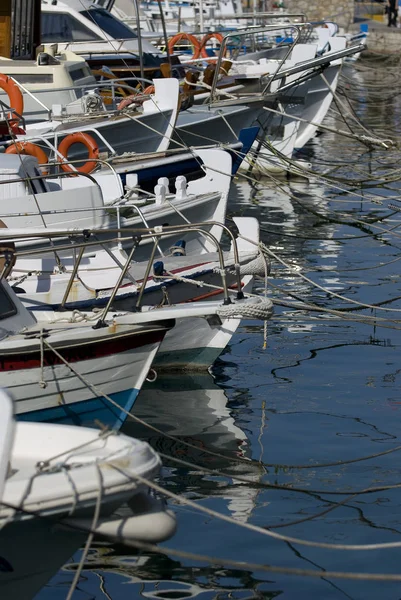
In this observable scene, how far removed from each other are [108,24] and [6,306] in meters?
15.3

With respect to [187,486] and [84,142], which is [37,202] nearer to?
[84,142]

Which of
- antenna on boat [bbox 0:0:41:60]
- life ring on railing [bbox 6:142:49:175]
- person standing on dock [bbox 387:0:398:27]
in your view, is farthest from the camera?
person standing on dock [bbox 387:0:398:27]

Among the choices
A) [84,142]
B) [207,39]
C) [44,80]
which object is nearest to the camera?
[84,142]

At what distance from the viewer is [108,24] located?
70.7ft

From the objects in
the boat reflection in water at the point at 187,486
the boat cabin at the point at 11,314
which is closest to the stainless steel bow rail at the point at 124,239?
the boat cabin at the point at 11,314

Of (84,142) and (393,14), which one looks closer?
(84,142)

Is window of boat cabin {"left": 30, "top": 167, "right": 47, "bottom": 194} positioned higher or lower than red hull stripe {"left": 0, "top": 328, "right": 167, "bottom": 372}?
higher

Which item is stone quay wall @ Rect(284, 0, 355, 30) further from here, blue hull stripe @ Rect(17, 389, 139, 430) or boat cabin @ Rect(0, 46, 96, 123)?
blue hull stripe @ Rect(17, 389, 139, 430)

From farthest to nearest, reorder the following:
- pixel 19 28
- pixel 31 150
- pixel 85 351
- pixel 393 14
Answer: pixel 393 14 → pixel 19 28 → pixel 31 150 → pixel 85 351

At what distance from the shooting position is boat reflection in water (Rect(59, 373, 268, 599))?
18.9 feet

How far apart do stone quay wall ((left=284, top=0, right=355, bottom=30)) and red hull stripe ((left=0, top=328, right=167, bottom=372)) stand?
40.7 metres

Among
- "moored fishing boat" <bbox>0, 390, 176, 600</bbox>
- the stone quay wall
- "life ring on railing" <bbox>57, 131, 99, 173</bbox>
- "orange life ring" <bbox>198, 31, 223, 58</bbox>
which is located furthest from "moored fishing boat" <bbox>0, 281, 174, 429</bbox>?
the stone quay wall

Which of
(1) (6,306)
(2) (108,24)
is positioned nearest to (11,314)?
(1) (6,306)

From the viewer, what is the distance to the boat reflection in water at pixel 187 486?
5.77 meters
